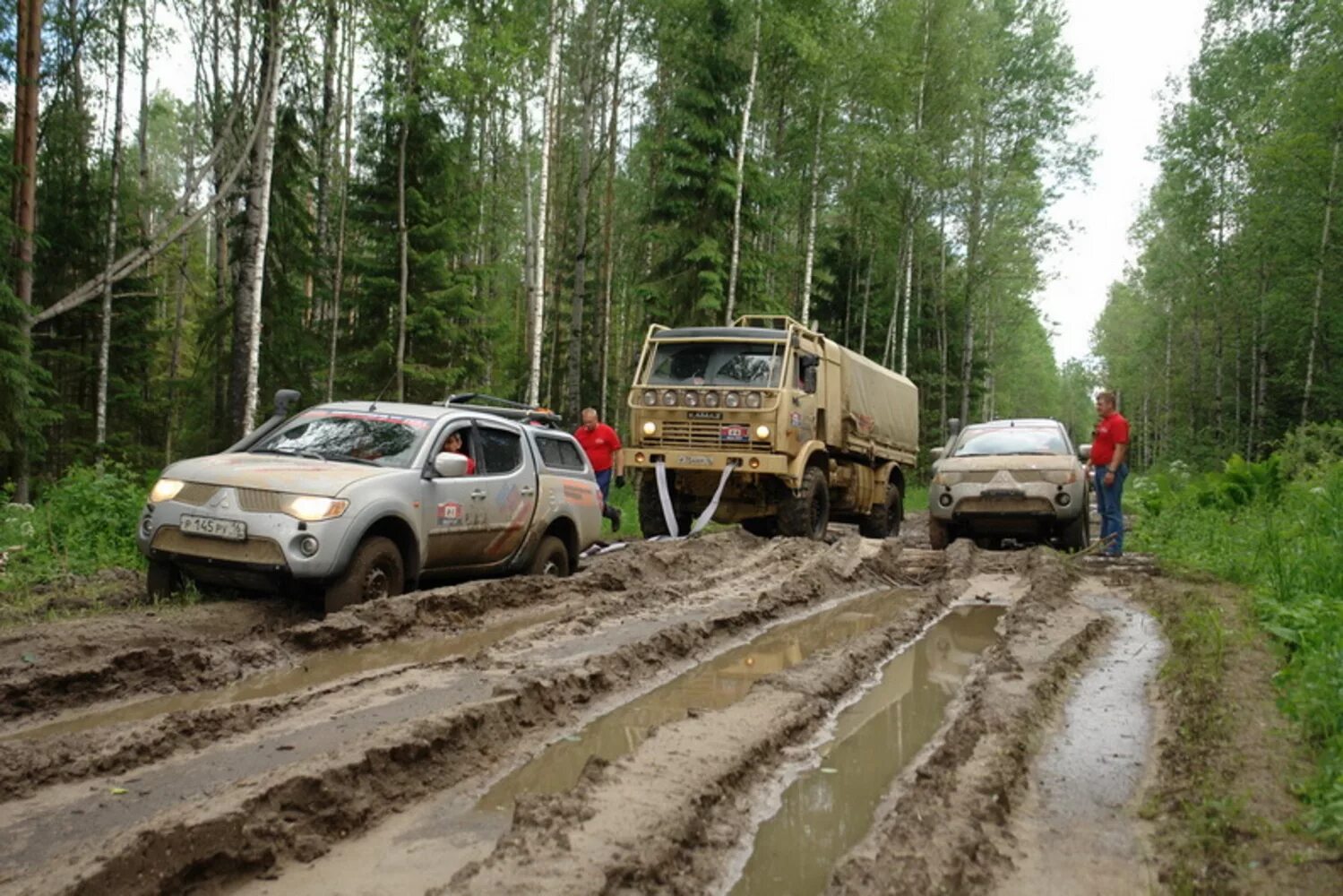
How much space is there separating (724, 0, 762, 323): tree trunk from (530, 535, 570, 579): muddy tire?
39.2ft

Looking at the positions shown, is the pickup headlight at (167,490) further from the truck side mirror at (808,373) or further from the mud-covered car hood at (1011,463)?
the mud-covered car hood at (1011,463)

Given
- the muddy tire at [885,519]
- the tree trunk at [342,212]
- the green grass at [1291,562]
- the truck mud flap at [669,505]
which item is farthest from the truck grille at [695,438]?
the tree trunk at [342,212]

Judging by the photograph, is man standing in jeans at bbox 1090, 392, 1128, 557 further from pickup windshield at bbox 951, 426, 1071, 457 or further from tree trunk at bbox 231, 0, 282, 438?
tree trunk at bbox 231, 0, 282, 438

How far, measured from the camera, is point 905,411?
1859 centimetres

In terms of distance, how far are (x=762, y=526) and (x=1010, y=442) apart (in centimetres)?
366

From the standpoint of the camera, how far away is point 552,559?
940 centimetres

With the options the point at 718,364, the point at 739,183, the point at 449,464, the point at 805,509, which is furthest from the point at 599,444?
the point at 739,183

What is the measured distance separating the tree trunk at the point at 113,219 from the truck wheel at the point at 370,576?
13528 millimetres

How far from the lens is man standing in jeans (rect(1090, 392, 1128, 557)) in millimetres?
12203

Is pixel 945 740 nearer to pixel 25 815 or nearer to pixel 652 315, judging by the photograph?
pixel 25 815

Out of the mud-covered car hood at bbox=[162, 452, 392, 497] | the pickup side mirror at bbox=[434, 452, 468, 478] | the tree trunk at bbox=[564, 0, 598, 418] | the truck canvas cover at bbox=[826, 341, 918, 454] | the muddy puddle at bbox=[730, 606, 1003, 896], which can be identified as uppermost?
the tree trunk at bbox=[564, 0, 598, 418]

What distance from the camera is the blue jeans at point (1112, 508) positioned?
12477 millimetres

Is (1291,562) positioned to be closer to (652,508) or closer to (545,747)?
(545,747)

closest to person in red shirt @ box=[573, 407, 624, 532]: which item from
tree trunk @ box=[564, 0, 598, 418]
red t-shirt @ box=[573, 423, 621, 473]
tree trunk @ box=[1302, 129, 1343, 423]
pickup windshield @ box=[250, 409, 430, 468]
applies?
red t-shirt @ box=[573, 423, 621, 473]
